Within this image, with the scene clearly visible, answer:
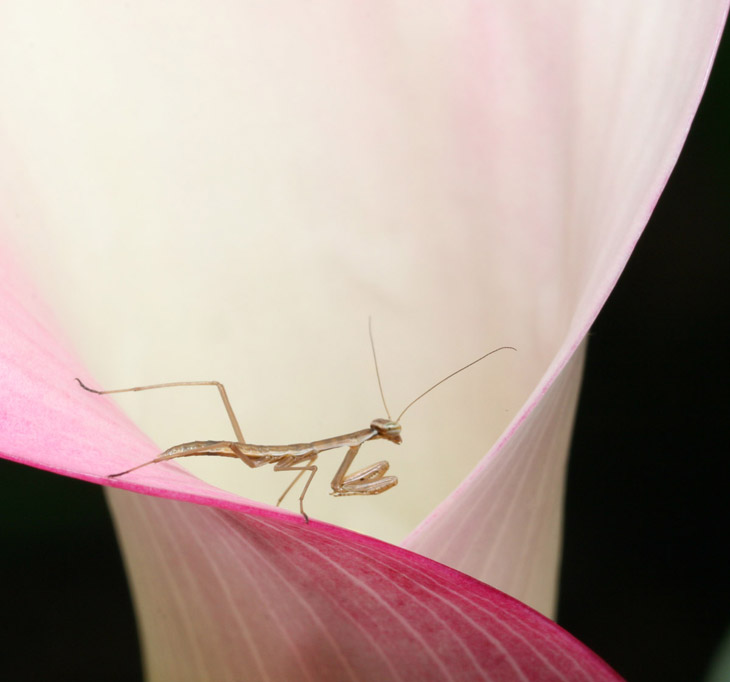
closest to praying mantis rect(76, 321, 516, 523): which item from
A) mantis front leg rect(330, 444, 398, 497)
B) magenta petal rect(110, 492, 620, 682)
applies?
mantis front leg rect(330, 444, 398, 497)

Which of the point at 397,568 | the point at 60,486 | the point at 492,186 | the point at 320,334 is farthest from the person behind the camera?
the point at 60,486

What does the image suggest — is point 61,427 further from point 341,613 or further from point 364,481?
point 364,481

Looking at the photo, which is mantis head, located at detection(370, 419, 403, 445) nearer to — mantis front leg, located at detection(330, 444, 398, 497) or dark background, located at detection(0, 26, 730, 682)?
mantis front leg, located at detection(330, 444, 398, 497)

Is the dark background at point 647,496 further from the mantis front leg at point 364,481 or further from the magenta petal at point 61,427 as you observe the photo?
the magenta petal at point 61,427

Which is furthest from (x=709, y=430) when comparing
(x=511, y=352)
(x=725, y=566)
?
(x=511, y=352)

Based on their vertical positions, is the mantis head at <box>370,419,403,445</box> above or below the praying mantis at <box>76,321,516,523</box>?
above

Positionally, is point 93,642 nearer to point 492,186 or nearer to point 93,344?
→ point 93,344

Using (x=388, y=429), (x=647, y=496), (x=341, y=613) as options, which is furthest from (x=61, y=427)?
(x=647, y=496)
